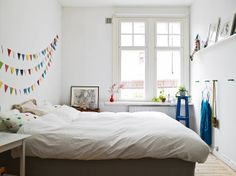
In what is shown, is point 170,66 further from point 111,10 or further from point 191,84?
point 111,10

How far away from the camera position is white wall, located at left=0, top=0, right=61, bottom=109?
2436 mm

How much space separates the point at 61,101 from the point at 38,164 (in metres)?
2.59

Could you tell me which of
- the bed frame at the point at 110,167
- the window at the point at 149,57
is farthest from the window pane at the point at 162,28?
the bed frame at the point at 110,167

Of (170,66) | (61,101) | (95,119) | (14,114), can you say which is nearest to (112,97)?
(61,101)

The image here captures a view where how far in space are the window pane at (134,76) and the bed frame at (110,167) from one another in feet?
8.86

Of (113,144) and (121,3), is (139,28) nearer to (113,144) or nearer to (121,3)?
(121,3)

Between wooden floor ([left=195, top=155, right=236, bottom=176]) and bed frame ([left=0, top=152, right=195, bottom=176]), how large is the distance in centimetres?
82

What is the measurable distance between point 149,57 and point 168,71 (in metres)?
0.50

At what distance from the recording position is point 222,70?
3.04 m

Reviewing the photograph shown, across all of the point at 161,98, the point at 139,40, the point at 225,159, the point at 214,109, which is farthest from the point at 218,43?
the point at 139,40

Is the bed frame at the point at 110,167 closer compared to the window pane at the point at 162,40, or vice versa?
the bed frame at the point at 110,167

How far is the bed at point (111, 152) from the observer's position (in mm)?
1918

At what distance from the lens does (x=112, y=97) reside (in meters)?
4.47

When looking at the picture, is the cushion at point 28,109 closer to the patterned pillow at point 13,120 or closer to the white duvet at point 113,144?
the patterned pillow at point 13,120
